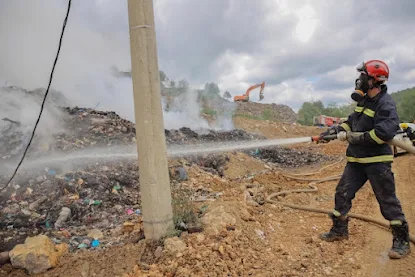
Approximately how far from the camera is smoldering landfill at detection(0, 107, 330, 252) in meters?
4.38

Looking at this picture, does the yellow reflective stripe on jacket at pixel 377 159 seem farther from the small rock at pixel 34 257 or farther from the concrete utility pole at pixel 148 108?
the small rock at pixel 34 257

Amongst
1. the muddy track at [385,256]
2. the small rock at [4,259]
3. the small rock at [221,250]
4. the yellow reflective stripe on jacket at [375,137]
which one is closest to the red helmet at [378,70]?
the yellow reflective stripe on jacket at [375,137]

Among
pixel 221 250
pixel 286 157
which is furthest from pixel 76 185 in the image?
pixel 286 157

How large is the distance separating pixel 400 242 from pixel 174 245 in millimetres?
2363

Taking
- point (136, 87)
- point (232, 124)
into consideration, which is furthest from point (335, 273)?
point (232, 124)

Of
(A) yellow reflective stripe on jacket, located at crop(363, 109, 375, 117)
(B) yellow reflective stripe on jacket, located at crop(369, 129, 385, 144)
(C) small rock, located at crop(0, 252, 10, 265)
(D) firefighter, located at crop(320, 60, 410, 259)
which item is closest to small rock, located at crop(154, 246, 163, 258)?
(C) small rock, located at crop(0, 252, 10, 265)

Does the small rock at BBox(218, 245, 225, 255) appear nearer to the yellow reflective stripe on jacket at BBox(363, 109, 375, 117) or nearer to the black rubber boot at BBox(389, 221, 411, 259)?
the black rubber boot at BBox(389, 221, 411, 259)

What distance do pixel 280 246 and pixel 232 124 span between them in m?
16.2

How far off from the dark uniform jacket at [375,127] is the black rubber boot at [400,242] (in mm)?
707

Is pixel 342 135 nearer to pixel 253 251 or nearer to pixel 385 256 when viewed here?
pixel 385 256

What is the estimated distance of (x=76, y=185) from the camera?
18.8 ft

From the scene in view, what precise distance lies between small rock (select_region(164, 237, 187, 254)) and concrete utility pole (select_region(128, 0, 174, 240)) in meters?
0.22

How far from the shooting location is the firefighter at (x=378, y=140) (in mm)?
3234

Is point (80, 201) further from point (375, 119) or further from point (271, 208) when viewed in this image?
point (375, 119)
